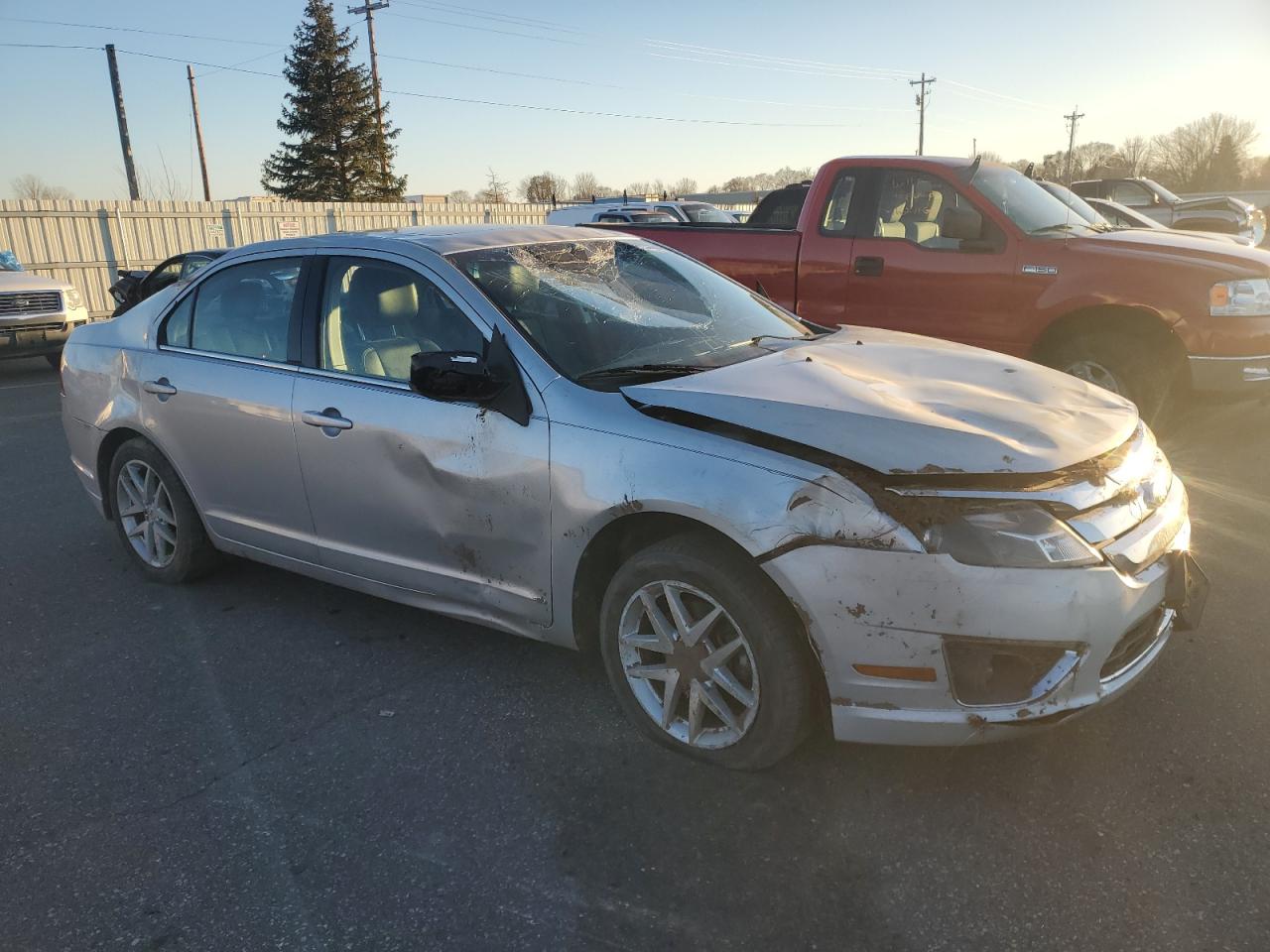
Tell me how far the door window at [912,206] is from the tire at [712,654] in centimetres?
475

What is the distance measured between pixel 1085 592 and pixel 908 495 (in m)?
0.52

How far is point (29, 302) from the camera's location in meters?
11.5

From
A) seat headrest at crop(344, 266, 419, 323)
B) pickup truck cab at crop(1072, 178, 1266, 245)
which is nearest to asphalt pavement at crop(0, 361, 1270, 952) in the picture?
seat headrest at crop(344, 266, 419, 323)

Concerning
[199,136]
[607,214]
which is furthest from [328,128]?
[607,214]

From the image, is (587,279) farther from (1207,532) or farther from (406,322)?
(1207,532)

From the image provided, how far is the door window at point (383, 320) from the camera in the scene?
11.2ft

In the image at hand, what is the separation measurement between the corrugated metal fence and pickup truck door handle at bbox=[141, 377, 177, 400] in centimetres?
1206

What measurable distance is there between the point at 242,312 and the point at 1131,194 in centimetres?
1881

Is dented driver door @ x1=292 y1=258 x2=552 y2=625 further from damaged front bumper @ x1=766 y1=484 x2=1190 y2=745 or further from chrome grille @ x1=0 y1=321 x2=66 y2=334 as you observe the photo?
chrome grille @ x1=0 y1=321 x2=66 y2=334

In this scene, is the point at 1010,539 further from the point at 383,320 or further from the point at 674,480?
the point at 383,320

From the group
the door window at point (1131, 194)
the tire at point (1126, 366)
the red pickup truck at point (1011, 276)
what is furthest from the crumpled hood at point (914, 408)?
the door window at point (1131, 194)

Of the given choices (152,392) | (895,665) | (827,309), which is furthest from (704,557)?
(827,309)

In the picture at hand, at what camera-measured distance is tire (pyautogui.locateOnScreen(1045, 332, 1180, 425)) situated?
6039 millimetres

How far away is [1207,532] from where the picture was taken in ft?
15.3
